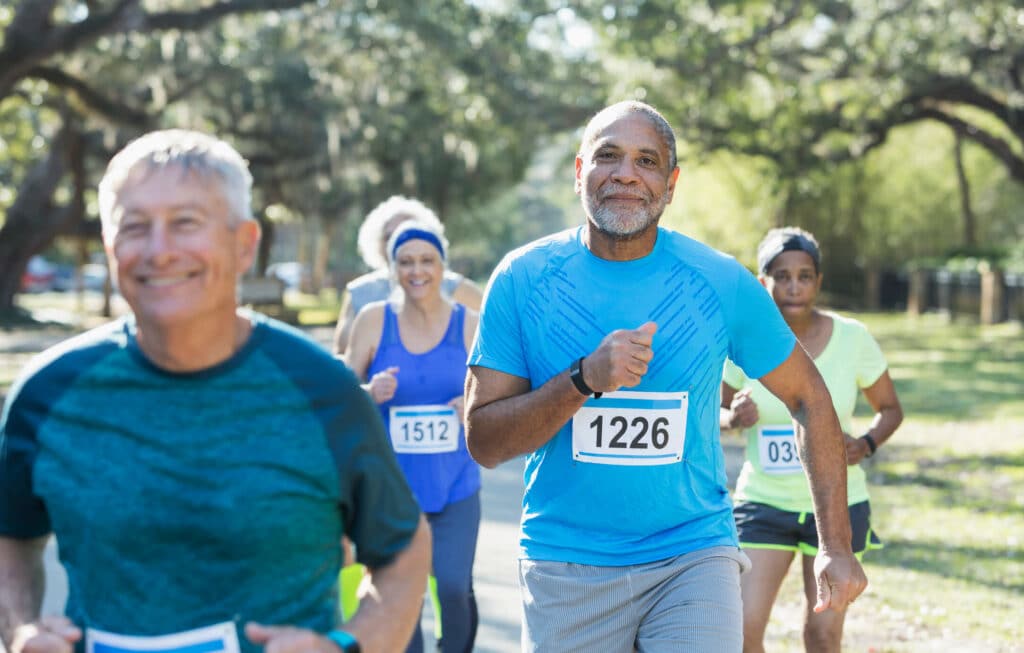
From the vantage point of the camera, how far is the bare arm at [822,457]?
3645 mm

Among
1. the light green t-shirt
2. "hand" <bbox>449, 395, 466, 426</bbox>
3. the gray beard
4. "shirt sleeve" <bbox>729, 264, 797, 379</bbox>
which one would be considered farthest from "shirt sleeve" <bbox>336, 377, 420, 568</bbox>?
"hand" <bbox>449, 395, 466, 426</bbox>

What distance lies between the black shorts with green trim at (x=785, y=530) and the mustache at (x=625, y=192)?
1757 millimetres

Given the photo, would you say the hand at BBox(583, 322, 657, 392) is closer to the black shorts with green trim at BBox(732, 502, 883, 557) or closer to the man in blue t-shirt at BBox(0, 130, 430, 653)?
the man in blue t-shirt at BBox(0, 130, 430, 653)

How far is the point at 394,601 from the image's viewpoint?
7.92 ft

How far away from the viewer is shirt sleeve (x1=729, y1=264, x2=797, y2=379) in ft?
11.8

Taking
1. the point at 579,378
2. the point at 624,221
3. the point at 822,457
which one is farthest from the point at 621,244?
the point at 822,457

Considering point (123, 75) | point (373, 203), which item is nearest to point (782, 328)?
point (123, 75)

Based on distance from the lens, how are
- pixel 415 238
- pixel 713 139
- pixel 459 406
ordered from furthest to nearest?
pixel 713 139 → pixel 415 238 → pixel 459 406

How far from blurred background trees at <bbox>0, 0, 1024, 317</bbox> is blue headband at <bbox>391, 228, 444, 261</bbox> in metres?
11.2

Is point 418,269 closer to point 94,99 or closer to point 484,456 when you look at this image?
point 484,456

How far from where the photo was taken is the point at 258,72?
2753 cm

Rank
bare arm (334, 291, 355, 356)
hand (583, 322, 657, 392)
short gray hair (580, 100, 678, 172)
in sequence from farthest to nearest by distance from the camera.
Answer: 1. bare arm (334, 291, 355, 356)
2. short gray hair (580, 100, 678, 172)
3. hand (583, 322, 657, 392)

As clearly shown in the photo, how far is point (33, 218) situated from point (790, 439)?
26.8m

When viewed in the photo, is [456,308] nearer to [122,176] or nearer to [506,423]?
[506,423]
